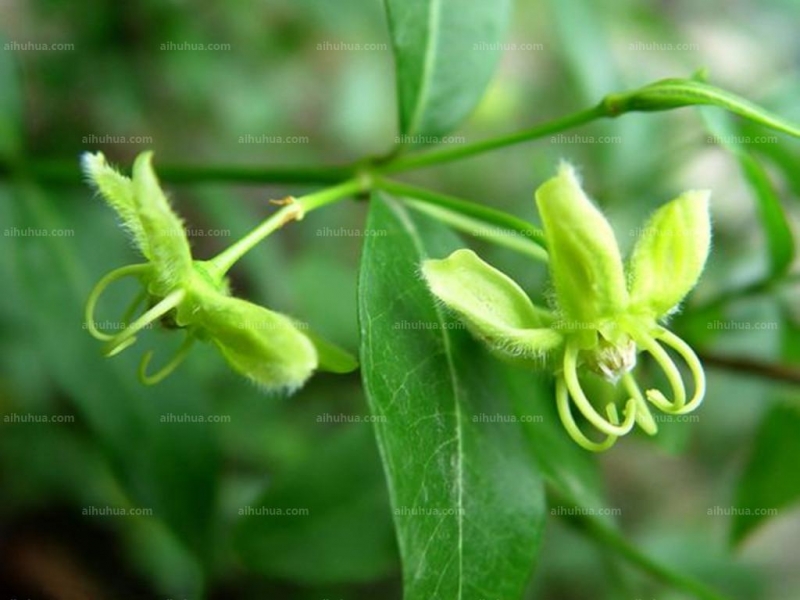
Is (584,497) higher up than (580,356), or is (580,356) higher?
(580,356)

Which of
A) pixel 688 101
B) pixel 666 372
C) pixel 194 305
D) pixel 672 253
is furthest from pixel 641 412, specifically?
pixel 194 305

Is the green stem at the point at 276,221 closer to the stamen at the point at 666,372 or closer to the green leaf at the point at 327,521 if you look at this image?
the stamen at the point at 666,372

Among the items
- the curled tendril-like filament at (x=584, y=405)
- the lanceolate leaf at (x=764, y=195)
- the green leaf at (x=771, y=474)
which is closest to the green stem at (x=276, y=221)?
the curled tendril-like filament at (x=584, y=405)

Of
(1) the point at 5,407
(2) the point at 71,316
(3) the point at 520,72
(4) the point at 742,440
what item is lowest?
(4) the point at 742,440

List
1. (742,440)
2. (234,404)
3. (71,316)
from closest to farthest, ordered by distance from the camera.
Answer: (71,316) < (234,404) < (742,440)

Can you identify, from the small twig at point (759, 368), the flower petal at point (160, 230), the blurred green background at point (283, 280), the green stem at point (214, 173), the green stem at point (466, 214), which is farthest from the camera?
the blurred green background at point (283, 280)

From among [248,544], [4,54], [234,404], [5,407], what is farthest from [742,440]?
[4,54]

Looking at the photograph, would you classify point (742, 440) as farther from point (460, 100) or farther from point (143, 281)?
point (143, 281)

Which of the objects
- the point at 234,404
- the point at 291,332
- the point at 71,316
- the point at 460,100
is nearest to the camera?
the point at 291,332
